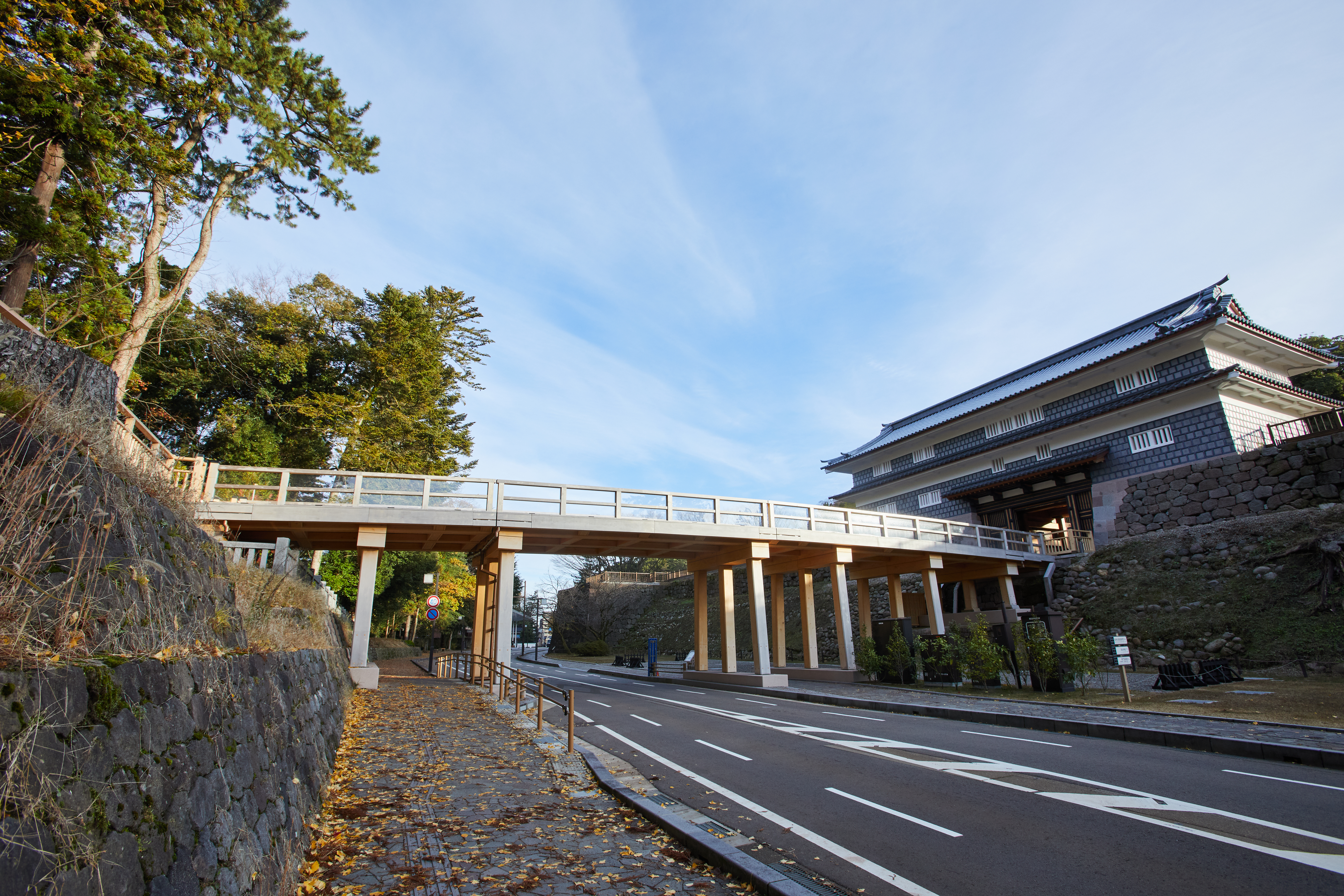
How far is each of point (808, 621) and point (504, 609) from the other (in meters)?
12.2

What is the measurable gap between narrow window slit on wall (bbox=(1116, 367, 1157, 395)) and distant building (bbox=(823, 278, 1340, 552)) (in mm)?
45

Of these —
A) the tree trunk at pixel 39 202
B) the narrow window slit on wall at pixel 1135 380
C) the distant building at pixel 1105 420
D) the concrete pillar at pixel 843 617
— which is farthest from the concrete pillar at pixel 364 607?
the narrow window slit on wall at pixel 1135 380

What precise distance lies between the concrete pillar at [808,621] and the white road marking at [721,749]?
14.3m

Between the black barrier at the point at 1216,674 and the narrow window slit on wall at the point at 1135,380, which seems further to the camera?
the narrow window slit on wall at the point at 1135,380

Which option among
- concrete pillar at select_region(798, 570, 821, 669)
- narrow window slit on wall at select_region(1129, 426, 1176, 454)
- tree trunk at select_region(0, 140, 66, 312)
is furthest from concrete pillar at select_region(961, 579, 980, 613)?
tree trunk at select_region(0, 140, 66, 312)

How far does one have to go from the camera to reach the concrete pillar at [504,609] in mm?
18109

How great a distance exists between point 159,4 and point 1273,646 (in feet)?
107

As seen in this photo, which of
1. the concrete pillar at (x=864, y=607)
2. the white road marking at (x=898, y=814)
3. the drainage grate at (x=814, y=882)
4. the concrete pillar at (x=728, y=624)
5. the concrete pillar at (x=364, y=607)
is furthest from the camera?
the concrete pillar at (x=864, y=607)

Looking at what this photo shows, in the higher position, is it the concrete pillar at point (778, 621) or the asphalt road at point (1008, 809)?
the concrete pillar at point (778, 621)

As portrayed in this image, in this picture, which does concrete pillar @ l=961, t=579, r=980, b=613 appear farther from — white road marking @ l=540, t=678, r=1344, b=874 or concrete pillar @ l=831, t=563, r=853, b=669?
white road marking @ l=540, t=678, r=1344, b=874

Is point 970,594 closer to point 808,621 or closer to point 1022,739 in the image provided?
point 808,621

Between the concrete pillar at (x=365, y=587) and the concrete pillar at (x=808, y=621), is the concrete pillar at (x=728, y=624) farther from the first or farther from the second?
the concrete pillar at (x=365, y=587)

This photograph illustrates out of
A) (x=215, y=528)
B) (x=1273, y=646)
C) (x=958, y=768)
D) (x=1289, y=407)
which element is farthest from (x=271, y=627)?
(x=1289, y=407)

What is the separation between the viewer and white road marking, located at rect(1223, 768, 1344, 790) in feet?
21.7
